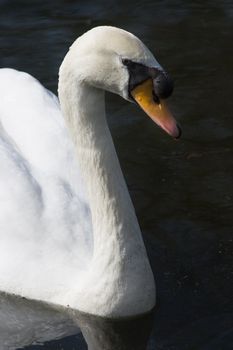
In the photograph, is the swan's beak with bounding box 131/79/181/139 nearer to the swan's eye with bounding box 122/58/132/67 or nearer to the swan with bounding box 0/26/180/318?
the swan with bounding box 0/26/180/318

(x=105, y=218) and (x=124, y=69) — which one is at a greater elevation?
(x=124, y=69)

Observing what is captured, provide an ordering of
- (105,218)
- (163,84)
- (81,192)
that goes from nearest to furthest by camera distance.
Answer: (163,84) < (105,218) < (81,192)

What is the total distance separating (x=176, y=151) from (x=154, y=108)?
117 inches

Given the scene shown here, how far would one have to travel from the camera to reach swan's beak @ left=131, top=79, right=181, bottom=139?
6324 mm

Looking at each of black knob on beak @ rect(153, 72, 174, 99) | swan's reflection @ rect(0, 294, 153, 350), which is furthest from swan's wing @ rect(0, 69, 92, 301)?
black knob on beak @ rect(153, 72, 174, 99)

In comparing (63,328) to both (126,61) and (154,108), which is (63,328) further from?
(126,61)

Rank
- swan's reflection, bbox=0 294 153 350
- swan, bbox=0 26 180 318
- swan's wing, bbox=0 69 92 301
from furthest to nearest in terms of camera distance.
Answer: swan's wing, bbox=0 69 92 301, swan's reflection, bbox=0 294 153 350, swan, bbox=0 26 180 318

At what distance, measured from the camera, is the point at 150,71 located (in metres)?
6.25

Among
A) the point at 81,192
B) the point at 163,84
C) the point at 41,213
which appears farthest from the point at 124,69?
the point at 81,192

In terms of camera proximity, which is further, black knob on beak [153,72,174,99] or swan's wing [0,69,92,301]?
swan's wing [0,69,92,301]

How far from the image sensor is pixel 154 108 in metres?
6.36

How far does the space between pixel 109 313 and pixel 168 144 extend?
2.50 meters

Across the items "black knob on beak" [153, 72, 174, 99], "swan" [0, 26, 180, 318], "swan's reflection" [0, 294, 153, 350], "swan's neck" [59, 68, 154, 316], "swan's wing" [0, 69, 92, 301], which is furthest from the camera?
"swan's wing" [0, 69, 92, 301]

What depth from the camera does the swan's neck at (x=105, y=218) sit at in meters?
6.54
